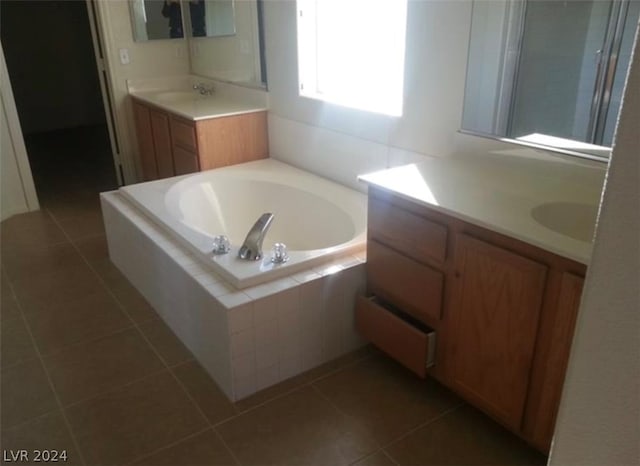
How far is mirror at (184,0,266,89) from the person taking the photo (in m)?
3.45

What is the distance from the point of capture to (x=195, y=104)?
3781mm

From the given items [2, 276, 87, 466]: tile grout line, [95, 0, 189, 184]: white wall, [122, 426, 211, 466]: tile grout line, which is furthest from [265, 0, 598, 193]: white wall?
[2, 276, 87, 466]: tile grout line

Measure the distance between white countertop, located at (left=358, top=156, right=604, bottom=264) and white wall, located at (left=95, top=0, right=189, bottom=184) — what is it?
2.88 metres

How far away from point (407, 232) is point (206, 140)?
1856mm

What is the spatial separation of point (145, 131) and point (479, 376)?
320 centimetres

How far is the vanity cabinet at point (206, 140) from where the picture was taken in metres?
3.37

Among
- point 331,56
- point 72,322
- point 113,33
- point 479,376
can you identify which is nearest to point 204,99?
point 113,33

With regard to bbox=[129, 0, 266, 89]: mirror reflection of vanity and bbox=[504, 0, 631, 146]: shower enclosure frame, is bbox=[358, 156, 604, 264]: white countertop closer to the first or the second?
bbox=[504, 0, 631, 146]: shower enclosure frame

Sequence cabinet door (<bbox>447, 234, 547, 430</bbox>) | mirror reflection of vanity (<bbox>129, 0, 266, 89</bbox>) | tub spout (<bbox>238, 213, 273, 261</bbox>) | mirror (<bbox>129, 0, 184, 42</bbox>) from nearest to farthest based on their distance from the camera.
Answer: cabinet door (<bbox>447, 234, 547, 430</bbox>), tub spout (<bbox>238, 213, 273, 261</bbox>), mirror reflection of vanity (<bbox>129, 0, 266, 89</bbox>), mirror (<bbox>129, 0, 184, 42</bbox>)

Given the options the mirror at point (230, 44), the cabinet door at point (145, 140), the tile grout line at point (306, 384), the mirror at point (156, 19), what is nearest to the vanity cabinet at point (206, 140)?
the cabinet door at point (145, 140)

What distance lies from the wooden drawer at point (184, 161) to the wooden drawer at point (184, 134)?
4cm

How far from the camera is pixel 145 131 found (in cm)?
409

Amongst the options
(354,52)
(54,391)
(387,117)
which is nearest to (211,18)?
(354,52)

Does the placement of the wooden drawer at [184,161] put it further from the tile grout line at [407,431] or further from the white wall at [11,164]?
the tile grout line at [407,431]
